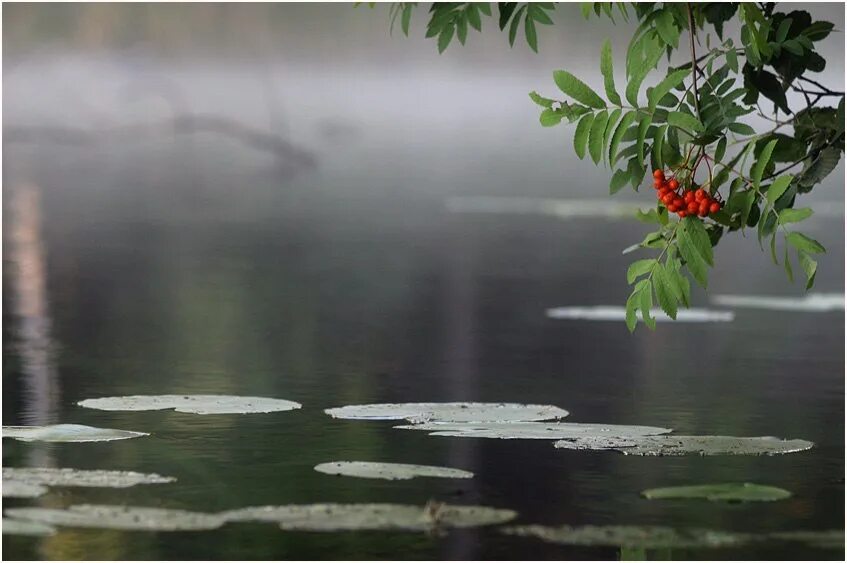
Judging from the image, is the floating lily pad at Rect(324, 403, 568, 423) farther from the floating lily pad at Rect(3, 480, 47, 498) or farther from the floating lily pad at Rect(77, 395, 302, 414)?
the floating lily pad at Rect(3, 480, 47, 498)

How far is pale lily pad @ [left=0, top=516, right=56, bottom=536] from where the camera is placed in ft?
14.4

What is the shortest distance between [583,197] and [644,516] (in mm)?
18587

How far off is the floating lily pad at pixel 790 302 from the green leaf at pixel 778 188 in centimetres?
670

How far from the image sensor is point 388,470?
5.30 metres

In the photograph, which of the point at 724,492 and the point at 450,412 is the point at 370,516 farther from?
the point at 450,412

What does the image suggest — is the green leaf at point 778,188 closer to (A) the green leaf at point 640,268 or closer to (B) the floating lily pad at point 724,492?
(A) the green leaf at point 640,268

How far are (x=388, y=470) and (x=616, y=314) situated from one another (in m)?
5.66

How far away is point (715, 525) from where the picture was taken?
4672 mm

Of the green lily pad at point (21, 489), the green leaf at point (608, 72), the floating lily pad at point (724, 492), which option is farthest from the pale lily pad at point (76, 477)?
the green leaf at point (608, 72)

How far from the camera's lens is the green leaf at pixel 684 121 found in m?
4.63

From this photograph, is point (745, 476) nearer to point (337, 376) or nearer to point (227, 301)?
point (337, 376)

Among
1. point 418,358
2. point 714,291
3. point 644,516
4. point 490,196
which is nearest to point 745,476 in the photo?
point 644,516

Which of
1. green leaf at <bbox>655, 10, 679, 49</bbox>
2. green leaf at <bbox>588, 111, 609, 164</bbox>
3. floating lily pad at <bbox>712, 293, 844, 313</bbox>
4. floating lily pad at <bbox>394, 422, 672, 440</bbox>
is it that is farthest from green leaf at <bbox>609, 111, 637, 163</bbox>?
floating lily pad at <bbox>712, 293, 844, 313</bbox>

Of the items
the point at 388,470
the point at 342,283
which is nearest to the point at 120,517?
the point at 388,470
